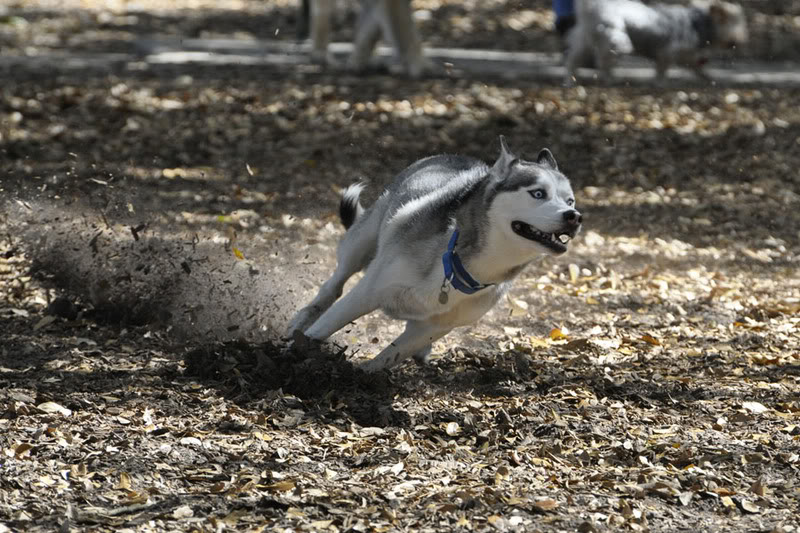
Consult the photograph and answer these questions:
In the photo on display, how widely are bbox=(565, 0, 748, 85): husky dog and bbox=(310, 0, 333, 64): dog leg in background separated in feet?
10.0

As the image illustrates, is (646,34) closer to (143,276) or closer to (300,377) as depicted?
(143,276)

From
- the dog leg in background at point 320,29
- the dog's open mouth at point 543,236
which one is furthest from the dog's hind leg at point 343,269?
the dog leg in background at point 320,29

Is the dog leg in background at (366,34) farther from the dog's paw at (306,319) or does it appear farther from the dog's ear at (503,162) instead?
the dog's ear at (503,162)

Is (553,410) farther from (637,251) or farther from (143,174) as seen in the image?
(143,174)

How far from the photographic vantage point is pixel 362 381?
604 centimetres

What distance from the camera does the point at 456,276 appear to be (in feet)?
18.3

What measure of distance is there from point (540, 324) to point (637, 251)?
2.15 m

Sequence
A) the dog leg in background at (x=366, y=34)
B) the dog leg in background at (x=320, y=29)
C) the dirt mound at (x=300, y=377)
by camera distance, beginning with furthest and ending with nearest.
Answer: the dog leg in background at (x=320, y=29) < the dog leg in background at (x=366, y=34) < the dirt mound at (x=300, y=377)

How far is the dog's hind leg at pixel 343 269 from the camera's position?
21.7 ft

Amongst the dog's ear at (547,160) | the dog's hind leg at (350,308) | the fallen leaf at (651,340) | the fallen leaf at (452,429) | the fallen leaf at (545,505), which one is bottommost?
the fallen leaf at (651,340)

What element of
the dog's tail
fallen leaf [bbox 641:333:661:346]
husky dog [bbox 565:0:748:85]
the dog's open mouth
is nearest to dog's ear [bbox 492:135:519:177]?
the dog's open mouth

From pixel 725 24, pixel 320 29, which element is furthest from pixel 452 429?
pixel 725 24

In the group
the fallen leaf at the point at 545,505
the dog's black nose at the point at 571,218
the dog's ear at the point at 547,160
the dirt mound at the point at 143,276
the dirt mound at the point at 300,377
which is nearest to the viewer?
the fallen leaf at the point at 545,505

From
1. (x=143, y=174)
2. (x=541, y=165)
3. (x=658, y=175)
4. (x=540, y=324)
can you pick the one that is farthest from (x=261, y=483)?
(x=658, y=175)
